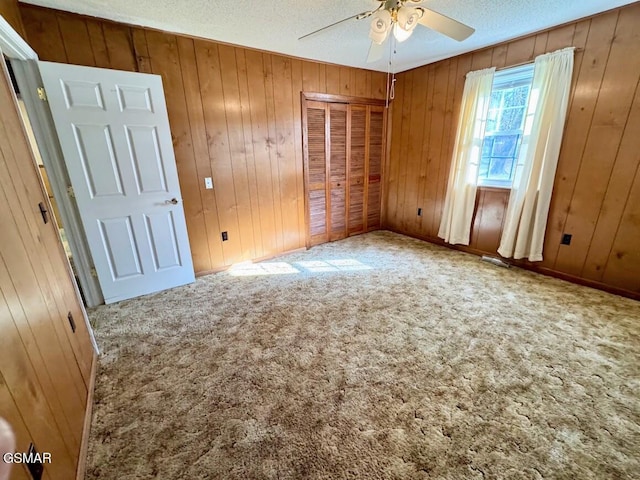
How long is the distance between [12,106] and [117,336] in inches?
64.5

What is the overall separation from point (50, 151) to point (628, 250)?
5.09m

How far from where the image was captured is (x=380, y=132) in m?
4.38

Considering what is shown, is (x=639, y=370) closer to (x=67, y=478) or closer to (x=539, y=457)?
(x=539, y=457)

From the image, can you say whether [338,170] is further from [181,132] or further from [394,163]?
[181,132]

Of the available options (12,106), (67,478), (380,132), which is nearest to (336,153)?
(380,132)

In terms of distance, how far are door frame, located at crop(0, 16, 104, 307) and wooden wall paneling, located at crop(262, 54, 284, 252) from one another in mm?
1950

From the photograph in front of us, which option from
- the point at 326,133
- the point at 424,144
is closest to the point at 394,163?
the point at 424,144

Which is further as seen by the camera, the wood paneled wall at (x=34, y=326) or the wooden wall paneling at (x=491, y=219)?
the wooden wall paneling at (x=491, y=219)

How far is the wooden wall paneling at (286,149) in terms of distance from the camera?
131 inches

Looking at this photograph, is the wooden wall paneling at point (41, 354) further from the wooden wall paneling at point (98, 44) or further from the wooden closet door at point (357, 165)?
the wooden closet door at point (357, 165)

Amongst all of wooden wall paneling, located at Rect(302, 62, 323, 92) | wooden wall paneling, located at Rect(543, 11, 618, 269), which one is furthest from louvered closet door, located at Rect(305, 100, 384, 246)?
wooden wall paneling, located at Rect(543, 11, 618, 269)

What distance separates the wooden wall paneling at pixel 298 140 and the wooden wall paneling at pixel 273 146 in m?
0.26

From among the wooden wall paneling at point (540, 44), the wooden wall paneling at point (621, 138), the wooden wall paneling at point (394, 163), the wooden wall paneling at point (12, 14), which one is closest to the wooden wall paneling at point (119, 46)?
the wooden wall paneling at point (12, 14)

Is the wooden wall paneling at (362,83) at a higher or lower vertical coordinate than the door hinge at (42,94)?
higher
